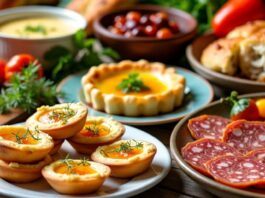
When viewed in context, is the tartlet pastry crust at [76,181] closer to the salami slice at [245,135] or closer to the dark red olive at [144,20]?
the salami slice at [245,135]

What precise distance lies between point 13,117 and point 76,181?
0.97 metres

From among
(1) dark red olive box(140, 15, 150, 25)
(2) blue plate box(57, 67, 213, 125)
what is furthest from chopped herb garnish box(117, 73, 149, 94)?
(1) dark red olive box(140, 15, 150, 25)

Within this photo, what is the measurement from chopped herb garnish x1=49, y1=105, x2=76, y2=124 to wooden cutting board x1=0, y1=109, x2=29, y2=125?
0.59 meters

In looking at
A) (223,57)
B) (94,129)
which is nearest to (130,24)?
(223,57)

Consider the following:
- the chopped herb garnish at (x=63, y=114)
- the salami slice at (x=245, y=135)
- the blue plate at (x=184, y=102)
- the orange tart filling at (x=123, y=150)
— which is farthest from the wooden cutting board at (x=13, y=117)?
the salami slice at (x=245, y=135)

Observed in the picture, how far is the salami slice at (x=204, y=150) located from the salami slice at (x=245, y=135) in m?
0.07

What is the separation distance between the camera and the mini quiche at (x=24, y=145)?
6.69ft

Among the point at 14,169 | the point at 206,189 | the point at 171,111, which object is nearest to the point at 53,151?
the point at 14,169

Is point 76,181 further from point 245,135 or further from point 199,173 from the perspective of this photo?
point 245,135

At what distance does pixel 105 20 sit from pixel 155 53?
472 mm

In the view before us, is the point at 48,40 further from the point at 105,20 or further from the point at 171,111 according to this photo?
the point at 171,111

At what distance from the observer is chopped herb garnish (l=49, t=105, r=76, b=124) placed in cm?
224

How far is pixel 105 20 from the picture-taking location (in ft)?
12.2

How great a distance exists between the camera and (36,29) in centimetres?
355
